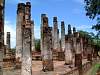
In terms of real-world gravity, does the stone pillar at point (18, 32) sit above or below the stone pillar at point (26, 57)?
above

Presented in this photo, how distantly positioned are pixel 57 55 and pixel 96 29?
4.29 metres

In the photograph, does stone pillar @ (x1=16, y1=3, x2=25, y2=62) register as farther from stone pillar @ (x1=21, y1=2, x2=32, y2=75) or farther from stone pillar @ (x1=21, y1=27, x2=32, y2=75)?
stone pillar @ (x1=21, y1=27, x2=32, y2=75)

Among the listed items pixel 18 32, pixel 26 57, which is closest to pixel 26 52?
pixel 26 57

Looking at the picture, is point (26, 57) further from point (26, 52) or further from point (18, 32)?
point (18, 32)

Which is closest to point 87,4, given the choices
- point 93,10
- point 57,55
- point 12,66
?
point 93,10

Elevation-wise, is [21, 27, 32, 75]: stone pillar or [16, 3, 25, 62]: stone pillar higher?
[16, 3, 25, 62]: stone pillar

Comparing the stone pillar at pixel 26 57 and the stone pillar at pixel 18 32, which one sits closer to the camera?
the stone pillar at pixel 26 57

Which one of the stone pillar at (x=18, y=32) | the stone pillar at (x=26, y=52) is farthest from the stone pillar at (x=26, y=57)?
the stone pillar at (x=18, y=32)

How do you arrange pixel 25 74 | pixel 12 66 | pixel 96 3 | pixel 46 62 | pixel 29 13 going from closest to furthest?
pixel 25 74 → pixel 29 13 → pixel 46 62 → pixel 12 66 → pixel 96 3

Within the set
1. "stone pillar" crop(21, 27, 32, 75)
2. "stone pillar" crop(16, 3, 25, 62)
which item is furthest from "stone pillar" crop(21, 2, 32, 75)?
"stone pillar" crop(16, 3, 25, 62)

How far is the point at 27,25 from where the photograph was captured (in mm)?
12969

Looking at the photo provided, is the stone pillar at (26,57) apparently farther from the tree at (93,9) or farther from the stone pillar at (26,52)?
the tree at (93,9)

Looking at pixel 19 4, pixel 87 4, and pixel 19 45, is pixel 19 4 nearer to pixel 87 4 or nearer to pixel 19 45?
pixel 19 45

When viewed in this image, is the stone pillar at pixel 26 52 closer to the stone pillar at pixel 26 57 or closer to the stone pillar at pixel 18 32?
the stone pillar at pixel 26 57
